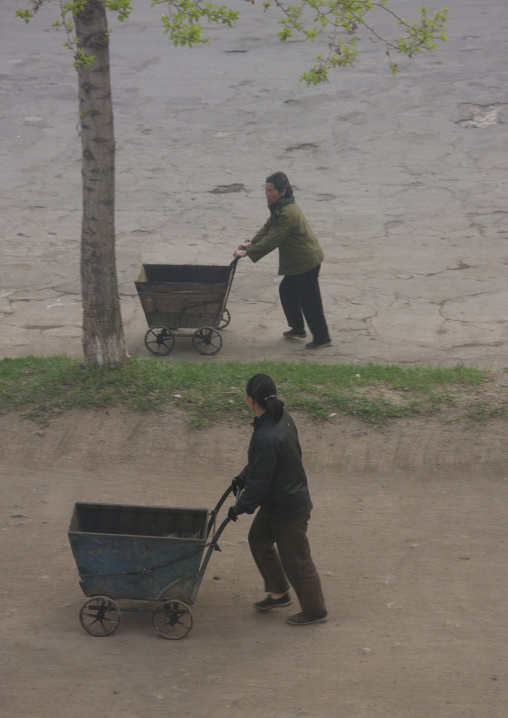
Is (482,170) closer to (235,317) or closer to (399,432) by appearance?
(235,317)

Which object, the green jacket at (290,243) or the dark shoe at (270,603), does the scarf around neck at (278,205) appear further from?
the dark shoe at (270,603)

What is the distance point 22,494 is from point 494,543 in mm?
3785

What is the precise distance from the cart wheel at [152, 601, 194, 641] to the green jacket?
448cm

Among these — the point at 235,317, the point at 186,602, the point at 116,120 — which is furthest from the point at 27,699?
the point at 116,120

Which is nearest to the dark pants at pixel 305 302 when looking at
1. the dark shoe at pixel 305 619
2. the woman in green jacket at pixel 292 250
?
the woman in green jacket at pixel 292 250

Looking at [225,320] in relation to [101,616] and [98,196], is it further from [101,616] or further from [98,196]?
[101,616]

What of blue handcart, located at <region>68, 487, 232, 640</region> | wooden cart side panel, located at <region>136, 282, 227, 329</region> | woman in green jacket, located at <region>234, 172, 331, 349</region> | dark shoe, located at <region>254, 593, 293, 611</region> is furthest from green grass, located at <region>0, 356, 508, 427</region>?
dark shoe, located at <region>254, 593, 293, 611</region>

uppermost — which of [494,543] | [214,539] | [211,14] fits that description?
[211,14]

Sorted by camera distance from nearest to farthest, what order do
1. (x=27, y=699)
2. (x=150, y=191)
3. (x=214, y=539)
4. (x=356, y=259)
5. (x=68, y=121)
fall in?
1. (x=27, y=699)
2. (x=214, y=539)
3. (x=356, y=259)
4. (x=150, y=191)
5. (x=68, y=121)

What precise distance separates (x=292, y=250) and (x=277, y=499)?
14.2 ft

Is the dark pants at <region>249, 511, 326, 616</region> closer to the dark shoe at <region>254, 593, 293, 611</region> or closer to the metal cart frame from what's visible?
the dark shoe at <region>254, 593, 293, 611</region>

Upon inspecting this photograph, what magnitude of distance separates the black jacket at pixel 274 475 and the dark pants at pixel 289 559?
0.09 m

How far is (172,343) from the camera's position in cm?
889

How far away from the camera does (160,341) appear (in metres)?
8.73
